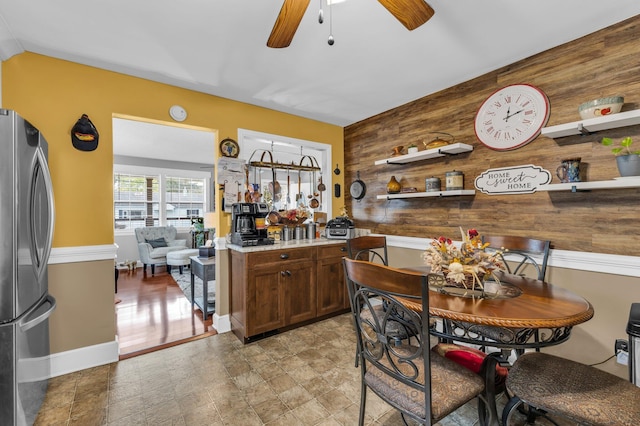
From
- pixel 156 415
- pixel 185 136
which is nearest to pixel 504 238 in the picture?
pixel 156 415

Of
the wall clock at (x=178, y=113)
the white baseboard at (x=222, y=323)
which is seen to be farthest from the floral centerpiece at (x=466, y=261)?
the wall clock at (x=178, y=113)

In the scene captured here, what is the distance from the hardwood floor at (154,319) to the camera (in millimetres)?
2744

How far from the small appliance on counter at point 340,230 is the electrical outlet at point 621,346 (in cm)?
233

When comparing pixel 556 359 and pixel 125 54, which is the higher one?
pixel 125 54

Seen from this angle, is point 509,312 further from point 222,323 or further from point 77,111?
point 77,111

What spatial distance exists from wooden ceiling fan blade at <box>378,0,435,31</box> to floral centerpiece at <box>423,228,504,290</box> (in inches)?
48.5

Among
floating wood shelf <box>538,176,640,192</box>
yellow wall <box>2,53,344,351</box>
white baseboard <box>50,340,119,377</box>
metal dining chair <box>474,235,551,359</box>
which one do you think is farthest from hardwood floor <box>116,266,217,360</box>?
floating wood shelf <box>538,176,640,192</box>

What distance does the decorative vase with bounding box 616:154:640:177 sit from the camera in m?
1.70

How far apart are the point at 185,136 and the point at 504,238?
4.90 m

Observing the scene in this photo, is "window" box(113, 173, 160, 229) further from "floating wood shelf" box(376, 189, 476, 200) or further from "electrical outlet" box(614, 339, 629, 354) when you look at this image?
"electrical outlet" box(614, 339, 629, 354)

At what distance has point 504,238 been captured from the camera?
2.28 meters

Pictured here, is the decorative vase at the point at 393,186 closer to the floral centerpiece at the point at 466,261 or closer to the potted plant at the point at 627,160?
the floral centerpiece at the point at 466,261

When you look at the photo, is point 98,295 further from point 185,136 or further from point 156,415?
point 185,136

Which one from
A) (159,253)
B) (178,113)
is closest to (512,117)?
(178,113)
